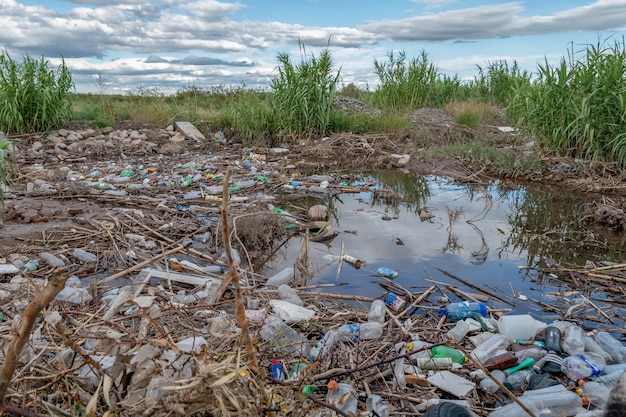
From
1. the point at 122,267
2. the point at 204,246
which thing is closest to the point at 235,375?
the point at 122,267

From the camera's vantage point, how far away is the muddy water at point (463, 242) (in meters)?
3.52

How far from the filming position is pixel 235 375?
A: 112cm

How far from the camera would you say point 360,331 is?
2.68 meters

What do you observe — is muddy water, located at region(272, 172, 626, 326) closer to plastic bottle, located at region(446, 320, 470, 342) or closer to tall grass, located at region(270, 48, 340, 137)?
plastic bottle, located at region(446, 320, 470, 342)

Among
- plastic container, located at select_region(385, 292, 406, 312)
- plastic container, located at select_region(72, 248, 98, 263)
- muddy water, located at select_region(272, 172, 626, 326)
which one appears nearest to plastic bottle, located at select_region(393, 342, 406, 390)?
plastic container, located at select_region(385, 292, 406, 312)

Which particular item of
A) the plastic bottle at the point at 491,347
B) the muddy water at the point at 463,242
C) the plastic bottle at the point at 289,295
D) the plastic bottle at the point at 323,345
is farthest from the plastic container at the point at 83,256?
the plastic bottle at the point at 491,347

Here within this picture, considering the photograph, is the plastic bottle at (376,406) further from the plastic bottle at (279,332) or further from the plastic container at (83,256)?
the plastic container at (83,256)

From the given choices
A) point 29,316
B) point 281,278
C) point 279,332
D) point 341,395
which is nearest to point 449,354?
point 341,395

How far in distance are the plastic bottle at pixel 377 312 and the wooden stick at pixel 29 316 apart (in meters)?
1.99

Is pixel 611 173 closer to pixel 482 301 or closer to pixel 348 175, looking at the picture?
pixel 348 175

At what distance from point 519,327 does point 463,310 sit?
325 millimetres

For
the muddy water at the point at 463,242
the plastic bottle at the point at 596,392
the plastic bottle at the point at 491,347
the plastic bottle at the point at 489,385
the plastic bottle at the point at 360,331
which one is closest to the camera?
the plastic bottle at the point at 596,392

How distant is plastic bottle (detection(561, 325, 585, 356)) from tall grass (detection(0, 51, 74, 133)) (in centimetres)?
904

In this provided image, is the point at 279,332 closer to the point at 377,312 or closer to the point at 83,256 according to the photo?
the point at 377,312
